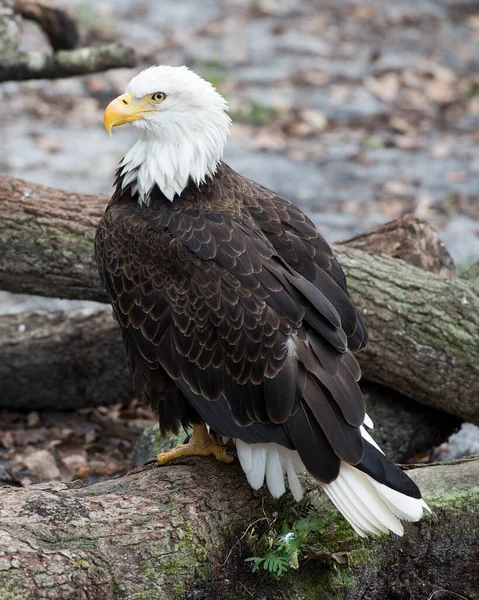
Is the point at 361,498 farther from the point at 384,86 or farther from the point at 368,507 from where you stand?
the point at 384,86

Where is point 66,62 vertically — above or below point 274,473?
above

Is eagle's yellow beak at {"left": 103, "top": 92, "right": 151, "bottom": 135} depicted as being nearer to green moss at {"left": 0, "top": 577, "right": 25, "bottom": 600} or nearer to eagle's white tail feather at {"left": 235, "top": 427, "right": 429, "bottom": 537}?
eagle's white tail feather at {"left": 235, "top": 427, "right": 429, "bottom": 537}

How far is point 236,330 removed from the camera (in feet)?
11.7

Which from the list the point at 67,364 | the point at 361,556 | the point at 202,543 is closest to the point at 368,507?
the point at 361,556

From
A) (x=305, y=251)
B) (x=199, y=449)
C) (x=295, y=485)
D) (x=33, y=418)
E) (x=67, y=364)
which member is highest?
(x=305, y=251)

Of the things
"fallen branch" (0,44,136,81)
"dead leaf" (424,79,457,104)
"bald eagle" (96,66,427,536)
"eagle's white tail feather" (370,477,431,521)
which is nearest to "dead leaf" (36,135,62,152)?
"fallen branch" (0,44,136,81)

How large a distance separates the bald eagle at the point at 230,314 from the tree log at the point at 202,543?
0.61 ft

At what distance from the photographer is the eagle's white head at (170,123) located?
4012 mm

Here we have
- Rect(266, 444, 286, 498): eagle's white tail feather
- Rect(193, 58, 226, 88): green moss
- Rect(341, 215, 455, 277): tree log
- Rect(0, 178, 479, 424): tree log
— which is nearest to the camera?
Rect(266, 444, 286, 498): eagle's white tail feather

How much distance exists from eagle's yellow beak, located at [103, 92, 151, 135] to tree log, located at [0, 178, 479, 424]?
35.1 inches

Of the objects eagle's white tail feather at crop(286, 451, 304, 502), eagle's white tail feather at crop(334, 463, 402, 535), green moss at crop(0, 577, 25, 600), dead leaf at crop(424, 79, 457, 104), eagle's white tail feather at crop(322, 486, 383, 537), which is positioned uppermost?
dead leaf at crop(424, 79, 457, 104)

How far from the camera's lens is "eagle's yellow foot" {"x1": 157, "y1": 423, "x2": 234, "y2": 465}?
3.94 metres

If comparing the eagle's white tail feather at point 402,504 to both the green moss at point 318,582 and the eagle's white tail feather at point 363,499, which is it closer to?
the eagle's white tail feather at point 363,499

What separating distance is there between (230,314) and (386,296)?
139cm
